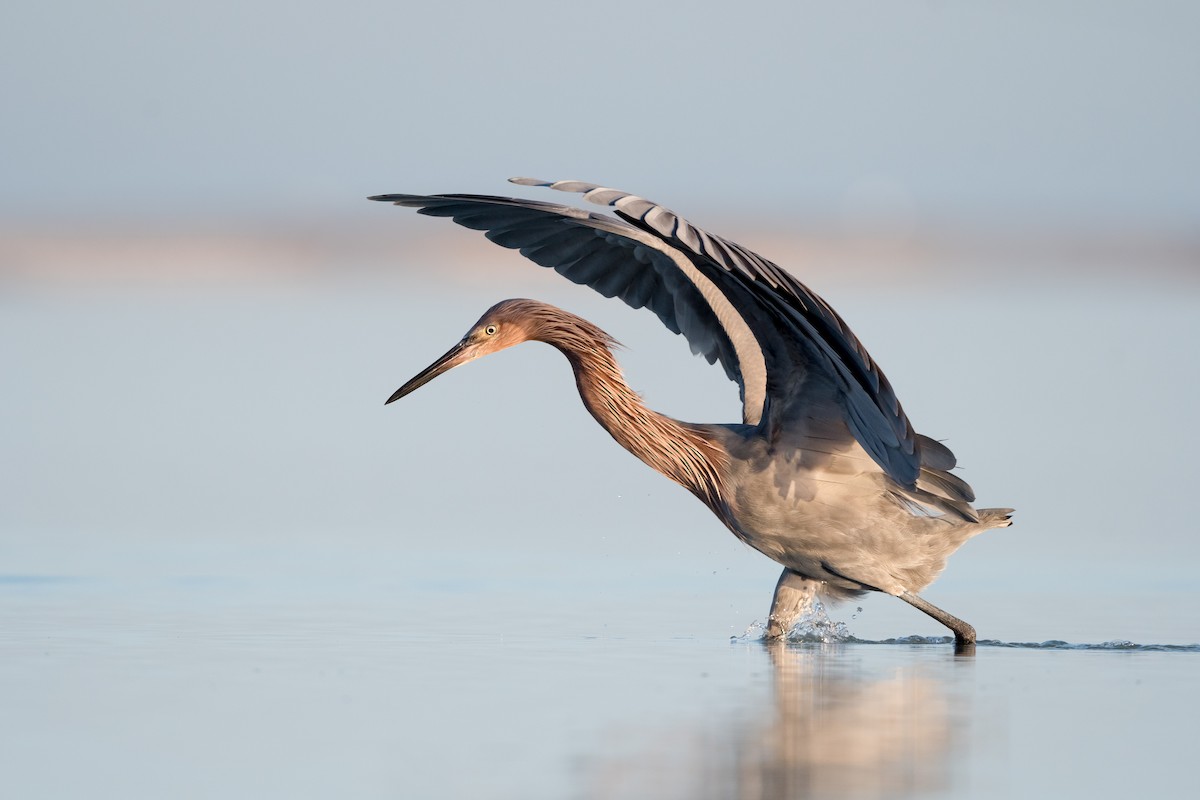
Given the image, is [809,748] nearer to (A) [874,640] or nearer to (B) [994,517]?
(A) [874,640]

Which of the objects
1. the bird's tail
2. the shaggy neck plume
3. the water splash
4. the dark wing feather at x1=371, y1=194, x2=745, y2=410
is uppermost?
the dark wing feather at x1=371, y1=194, x2=745, y2=410

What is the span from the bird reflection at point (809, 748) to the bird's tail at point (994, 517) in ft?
6.72

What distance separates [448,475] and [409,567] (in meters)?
2.96

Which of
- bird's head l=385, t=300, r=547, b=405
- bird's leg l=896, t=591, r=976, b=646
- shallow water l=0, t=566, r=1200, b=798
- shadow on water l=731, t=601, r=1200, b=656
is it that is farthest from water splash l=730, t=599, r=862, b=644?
bird's head l=385, t=300, r=547, b=405

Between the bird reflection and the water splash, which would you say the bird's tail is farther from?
the bird reflection

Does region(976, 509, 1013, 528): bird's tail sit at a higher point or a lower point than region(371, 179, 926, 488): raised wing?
lower

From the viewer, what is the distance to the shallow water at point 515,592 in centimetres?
534

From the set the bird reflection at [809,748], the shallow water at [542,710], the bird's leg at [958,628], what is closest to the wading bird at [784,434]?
the bird's leg at [958,628]

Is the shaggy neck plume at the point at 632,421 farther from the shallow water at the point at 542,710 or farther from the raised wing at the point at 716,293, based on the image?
the shallow water at the point at 542,710

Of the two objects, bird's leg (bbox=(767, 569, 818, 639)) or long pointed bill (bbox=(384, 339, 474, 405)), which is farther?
long pointed bill (bbox=(384, 339, 474, 405))

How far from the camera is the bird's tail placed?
8.88m

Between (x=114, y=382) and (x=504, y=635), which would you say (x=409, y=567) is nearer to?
(x=504, y=635)

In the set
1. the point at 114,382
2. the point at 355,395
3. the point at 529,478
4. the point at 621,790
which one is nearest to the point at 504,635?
the point at 621,790

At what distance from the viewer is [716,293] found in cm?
841
